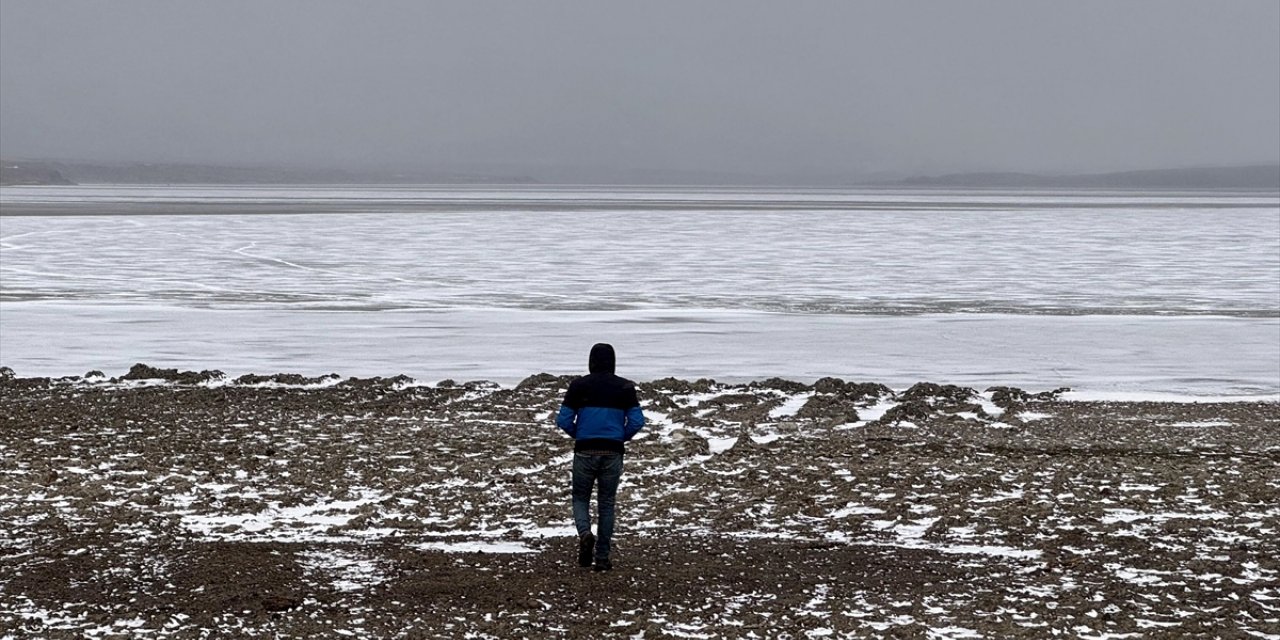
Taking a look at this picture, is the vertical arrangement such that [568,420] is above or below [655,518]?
above

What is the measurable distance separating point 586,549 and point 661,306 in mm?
19526

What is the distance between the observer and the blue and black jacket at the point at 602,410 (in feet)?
29.9

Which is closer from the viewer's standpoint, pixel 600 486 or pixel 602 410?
pixel 602 410

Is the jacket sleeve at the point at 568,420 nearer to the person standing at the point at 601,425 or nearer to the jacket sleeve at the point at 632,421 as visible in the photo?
the person standing at the point at 601,425

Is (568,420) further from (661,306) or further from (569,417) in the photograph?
(661,306)

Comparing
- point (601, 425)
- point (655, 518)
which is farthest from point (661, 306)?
point (601, 425)

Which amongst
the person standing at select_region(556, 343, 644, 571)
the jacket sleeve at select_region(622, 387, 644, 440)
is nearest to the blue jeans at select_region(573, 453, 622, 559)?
the person standing at select_region(556, 343, 644, 571)

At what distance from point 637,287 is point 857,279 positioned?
5.95 metres

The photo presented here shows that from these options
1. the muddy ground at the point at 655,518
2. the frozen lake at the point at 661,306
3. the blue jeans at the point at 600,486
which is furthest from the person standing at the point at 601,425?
the frozen lake at the point at 661,306

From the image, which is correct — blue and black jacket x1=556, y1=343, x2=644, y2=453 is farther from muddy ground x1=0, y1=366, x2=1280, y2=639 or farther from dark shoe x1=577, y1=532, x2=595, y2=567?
muddy ground x1=0, y1=366, x2=1280, y2=639

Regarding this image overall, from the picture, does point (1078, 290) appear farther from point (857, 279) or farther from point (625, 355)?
point (625, 355)

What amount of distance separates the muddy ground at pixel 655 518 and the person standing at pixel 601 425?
0.74 feet

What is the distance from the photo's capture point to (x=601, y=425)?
9141 mm

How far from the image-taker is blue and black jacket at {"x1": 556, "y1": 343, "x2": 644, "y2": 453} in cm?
912
